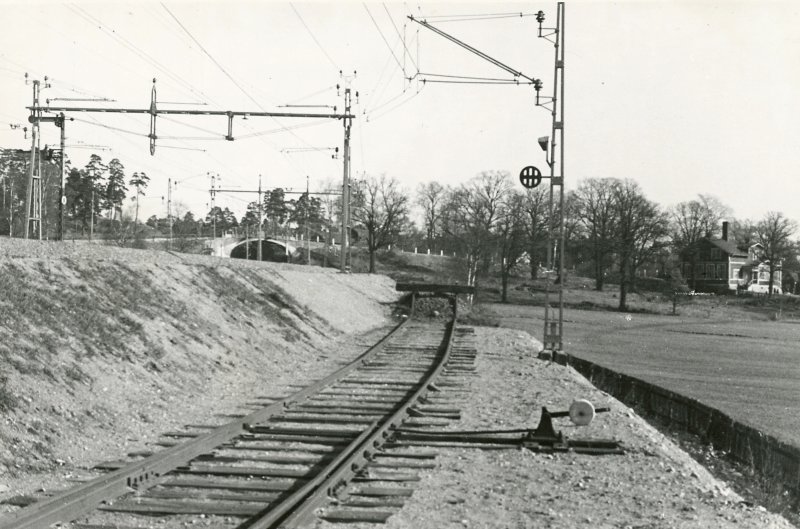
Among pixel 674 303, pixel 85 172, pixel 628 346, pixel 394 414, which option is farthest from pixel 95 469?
pixel 85 172

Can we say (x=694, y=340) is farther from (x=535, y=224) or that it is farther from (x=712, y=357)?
(x=535, y=224)

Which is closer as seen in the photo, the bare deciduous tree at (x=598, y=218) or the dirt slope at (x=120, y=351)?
the dirt slope at (x=120, y=351)

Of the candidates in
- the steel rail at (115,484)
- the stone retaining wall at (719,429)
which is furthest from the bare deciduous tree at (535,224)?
the steel rail at (115,484)

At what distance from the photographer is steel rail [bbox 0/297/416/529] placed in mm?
6023

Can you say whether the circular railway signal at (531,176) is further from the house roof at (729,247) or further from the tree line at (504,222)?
the house roof at (729,247)

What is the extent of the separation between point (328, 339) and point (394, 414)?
1336 centimetres

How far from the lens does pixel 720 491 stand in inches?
340

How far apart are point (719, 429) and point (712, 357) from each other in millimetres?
24348

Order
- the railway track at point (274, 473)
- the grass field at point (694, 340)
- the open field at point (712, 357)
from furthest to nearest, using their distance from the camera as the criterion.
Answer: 1. the grass field at point (694, 340)
2. the open field at point (712, 357)
3. the railway track at point (274, 473)

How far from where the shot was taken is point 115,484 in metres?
6.92

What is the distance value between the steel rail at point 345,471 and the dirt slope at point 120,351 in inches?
98.3

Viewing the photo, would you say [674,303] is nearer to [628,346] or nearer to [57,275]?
[628,346]

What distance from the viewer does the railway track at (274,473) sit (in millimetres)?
6379

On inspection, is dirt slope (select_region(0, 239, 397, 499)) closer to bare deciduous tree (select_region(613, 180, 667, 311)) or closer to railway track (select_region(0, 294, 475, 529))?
railway track (select_region(0, 294, 475, 529))
